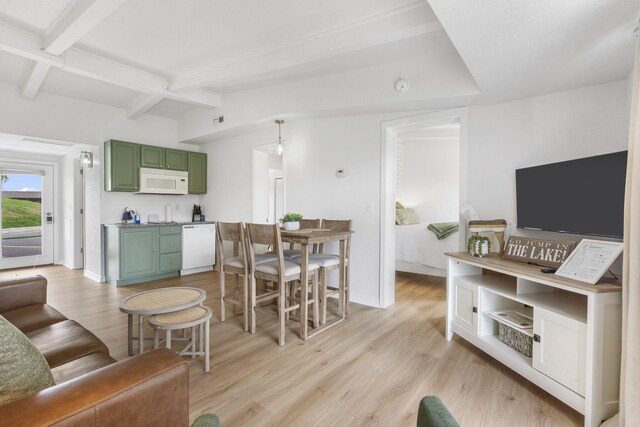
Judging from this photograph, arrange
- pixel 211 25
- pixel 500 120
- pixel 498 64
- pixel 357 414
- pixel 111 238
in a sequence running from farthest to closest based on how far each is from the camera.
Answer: pixel 111 238 < pixel 500 120 < pixel 211 25 < pixel 498 64 < pixel 357 414

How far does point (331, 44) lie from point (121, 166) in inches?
145

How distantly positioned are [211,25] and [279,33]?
1.92ft

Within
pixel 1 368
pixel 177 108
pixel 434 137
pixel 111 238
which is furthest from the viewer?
pixel 434 137

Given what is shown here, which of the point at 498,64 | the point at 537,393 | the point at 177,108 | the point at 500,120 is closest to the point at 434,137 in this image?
the point at 500,120

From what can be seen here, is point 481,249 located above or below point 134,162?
below

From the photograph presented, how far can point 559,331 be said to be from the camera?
5.80 ft

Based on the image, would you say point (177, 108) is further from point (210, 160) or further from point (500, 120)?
point (500, 120)

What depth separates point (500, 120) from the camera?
9.46 feet

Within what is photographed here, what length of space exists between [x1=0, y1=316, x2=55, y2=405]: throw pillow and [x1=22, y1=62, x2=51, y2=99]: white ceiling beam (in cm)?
344

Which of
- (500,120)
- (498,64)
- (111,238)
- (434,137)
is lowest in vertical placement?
(111,238)

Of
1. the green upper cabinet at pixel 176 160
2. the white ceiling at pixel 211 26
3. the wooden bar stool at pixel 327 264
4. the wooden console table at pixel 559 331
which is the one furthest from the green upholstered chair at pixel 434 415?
the green upper cabinet at pixel 176 160

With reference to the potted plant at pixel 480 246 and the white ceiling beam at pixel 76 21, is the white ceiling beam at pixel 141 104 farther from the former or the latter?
the potted plant at pixel 480 246

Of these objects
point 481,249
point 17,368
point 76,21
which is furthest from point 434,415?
point 76,21

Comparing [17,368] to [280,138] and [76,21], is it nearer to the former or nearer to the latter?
[76,21]
